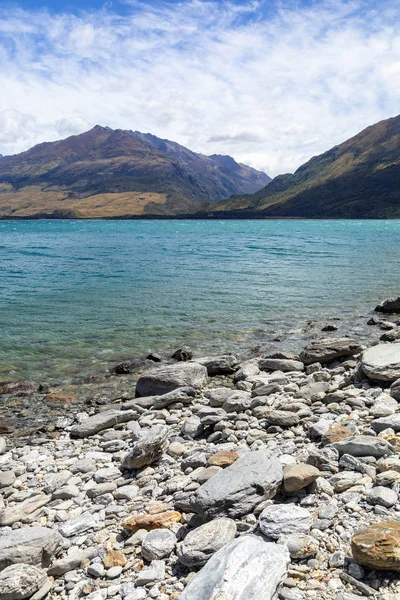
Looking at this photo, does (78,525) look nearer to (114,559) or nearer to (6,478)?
(114,559)

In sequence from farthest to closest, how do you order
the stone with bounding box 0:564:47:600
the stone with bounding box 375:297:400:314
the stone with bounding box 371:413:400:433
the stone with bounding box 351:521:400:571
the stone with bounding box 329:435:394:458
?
the stone with bounding box 375:297:400:314 < the stone with bounding box 371:413:400:433 < the stone with bounding box 329:435:394:458 < the stone with bounding box 0:564:47:600 < the stone with bounding box 351:521:400:571

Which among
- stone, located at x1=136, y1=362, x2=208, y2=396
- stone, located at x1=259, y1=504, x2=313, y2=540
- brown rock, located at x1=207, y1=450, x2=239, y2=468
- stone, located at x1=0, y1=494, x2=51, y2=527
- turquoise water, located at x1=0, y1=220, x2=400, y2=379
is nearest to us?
stone, located at x1=259, y1=504, x2=313, y2=540

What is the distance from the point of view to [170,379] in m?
13.6

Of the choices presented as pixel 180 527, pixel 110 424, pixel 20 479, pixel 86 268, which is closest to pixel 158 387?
pixel 110 424

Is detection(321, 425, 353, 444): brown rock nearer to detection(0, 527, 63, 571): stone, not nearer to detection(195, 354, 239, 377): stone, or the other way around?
detection(0, 527, 63, 571): stone

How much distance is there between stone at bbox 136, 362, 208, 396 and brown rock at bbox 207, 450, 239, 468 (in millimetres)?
5286

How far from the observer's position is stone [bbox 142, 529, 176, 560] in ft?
18.7

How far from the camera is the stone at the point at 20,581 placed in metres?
5.27

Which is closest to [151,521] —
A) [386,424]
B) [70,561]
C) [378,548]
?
[70,561]

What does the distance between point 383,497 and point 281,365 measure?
9101mm

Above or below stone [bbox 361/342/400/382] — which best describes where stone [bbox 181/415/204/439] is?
below

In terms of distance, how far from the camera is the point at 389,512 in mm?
5750

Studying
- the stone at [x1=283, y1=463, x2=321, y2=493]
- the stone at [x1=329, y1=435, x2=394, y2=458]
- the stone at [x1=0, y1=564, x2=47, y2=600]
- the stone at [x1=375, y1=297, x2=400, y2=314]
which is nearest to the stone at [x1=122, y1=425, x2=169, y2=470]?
the stone at [x1=283, y1=463, x2=321, y2=493]

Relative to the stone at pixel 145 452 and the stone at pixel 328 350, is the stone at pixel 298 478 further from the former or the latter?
the stone at pixel 328 350
